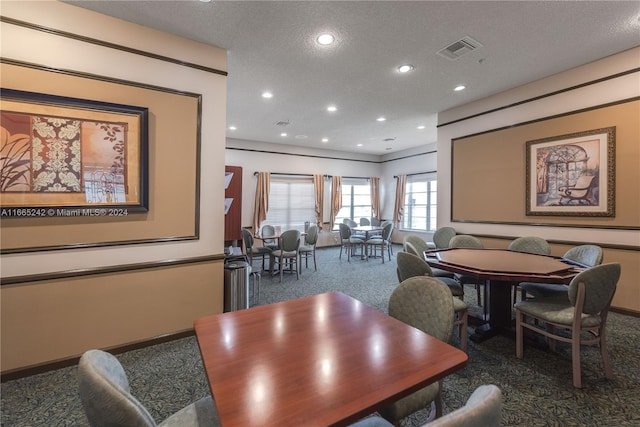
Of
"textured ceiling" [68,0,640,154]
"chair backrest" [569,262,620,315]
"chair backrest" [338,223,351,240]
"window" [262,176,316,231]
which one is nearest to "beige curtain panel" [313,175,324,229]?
"window" [262,176,316,231]

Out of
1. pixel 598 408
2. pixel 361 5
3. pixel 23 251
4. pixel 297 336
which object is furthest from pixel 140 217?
pixel 598 408

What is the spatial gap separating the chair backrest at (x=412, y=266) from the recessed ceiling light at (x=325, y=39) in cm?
220

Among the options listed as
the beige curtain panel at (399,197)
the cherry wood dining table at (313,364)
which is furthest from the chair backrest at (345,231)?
the cherry wood dining table at (313,364)

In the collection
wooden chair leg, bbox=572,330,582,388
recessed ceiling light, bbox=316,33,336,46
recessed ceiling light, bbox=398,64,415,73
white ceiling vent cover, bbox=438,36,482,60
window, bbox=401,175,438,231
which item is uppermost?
recessed ceiling light, bbox=398,64,415,73

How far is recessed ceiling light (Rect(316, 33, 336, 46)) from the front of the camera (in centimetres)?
266

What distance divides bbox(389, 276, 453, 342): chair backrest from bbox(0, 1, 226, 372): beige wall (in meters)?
2.00

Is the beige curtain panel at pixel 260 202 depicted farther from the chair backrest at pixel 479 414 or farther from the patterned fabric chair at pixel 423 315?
the chair backrest at pixel 479 414

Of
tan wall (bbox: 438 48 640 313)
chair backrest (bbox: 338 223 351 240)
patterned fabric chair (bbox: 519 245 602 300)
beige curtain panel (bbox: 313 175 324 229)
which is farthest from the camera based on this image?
beige curtain panel (bbox: 313 175 324 229)

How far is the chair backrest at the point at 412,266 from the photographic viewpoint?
239 centimetres

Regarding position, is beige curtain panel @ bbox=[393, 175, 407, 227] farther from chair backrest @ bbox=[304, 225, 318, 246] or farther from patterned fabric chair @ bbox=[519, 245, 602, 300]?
patterned fabric chair @ bbox=[519, 245, 602, 300]

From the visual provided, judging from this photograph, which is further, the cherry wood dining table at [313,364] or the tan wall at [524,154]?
the tan wall at [524,154]

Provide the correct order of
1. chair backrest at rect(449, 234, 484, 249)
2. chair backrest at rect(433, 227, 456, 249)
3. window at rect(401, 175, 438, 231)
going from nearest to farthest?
chair backrest at rect(449, 234, 484, 249) < chair backrest at rect(433, 227, 456, 249) < window at rect(401, 175, 438, 231)

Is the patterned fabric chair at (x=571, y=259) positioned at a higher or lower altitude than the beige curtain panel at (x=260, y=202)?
lower

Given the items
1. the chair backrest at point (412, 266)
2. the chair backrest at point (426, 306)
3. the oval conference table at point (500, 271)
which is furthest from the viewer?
the chair backrest at point (412, 266)
